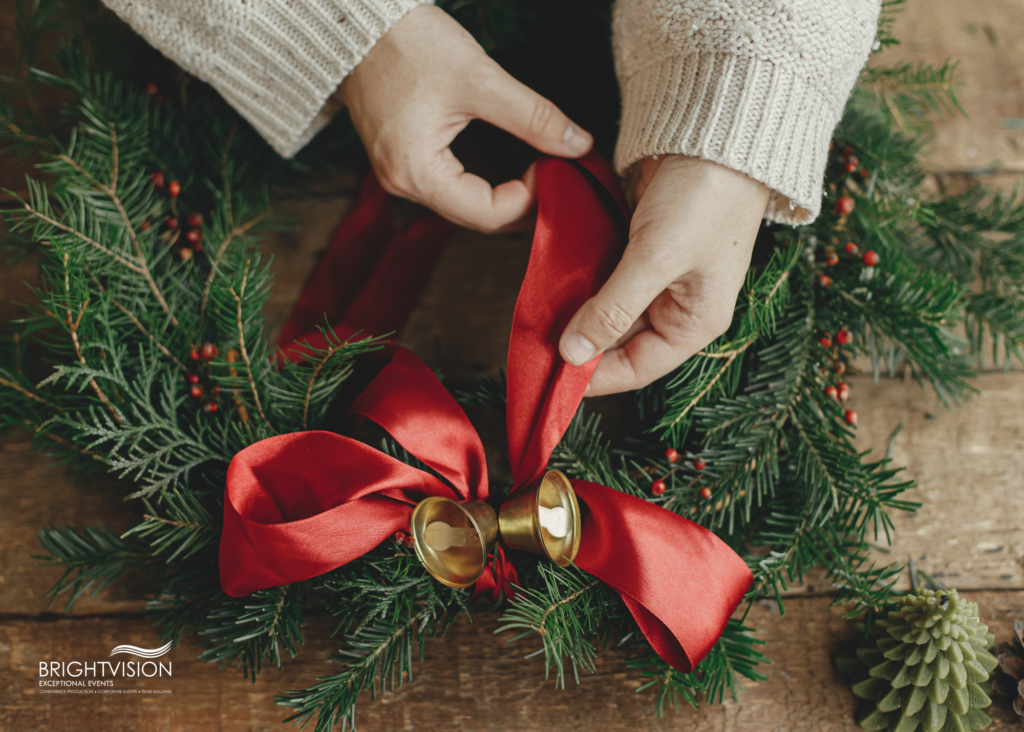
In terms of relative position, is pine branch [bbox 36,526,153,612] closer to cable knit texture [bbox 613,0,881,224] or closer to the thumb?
the thumb

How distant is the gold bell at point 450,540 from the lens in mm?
547

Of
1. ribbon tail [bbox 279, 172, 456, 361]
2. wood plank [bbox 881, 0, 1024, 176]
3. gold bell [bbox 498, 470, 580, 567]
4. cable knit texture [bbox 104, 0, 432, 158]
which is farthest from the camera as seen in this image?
wood plank [bbox 881, 0, 1024, 176]

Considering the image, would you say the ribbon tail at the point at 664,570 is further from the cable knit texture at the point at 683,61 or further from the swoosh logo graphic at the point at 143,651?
the swoosh logo graphic at the point at 143,651

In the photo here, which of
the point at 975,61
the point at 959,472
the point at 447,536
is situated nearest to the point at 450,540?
the point at 447,536

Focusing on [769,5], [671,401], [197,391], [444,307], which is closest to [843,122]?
[769,5]

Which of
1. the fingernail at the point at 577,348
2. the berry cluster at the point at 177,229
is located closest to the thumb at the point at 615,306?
the fingernail at the point at 577,348

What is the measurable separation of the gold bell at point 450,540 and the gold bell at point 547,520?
0.10 ft

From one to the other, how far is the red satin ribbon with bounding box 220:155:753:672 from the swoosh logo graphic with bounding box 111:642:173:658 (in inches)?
7.6

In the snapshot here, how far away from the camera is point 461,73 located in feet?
2.16

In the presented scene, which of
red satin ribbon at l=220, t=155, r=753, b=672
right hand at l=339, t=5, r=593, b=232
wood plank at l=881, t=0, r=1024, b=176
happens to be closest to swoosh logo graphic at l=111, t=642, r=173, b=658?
red satin ribbon at l=220, t=155, r=753, b=672

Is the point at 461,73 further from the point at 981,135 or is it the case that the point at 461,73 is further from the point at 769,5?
the point at 981,135

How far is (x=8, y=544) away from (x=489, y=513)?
0.63 m

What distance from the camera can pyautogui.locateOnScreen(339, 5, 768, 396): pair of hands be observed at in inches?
22.4

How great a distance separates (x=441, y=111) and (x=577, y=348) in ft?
1.02
